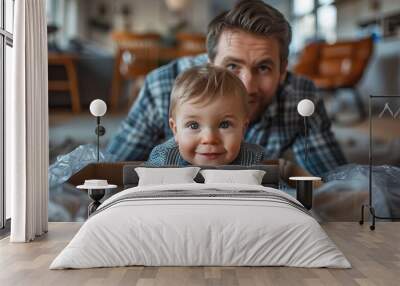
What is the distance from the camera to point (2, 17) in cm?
593

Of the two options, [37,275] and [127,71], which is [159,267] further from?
[127,71]

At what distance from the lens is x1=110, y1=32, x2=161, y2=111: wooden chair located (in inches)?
260

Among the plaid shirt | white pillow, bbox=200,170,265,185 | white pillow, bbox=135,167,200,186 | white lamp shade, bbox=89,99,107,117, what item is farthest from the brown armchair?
white lamp shade, bbox=89,99,107,117

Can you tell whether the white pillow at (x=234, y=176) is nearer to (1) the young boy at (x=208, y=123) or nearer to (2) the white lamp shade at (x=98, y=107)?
(1) the young boy at (x=208, y=123)

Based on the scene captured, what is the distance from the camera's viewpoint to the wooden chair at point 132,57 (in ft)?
21.7

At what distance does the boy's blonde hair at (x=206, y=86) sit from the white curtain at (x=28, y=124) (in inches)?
50.4

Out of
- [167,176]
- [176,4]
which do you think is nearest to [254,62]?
[176,4]

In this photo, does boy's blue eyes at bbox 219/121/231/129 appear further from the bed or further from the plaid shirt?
the bed

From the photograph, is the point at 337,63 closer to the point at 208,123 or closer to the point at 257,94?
the point at 257,94

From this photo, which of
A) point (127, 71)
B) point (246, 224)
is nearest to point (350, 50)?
point (127, 71)

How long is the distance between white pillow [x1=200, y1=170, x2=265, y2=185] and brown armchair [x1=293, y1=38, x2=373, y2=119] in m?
1.34

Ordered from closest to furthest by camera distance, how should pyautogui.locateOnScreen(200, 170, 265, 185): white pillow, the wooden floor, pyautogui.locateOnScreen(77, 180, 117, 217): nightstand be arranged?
the wooden floor, pyautogui.locateOnScreen(200, 170, 265, 185): white pillow, pyautogui.locateOnScreen(77, 180, 117, 217): nightstand

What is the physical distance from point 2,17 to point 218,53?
2.03m

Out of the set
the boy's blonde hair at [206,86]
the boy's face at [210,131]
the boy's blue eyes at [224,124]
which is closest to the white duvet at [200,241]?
the boy's face at [210,131]
